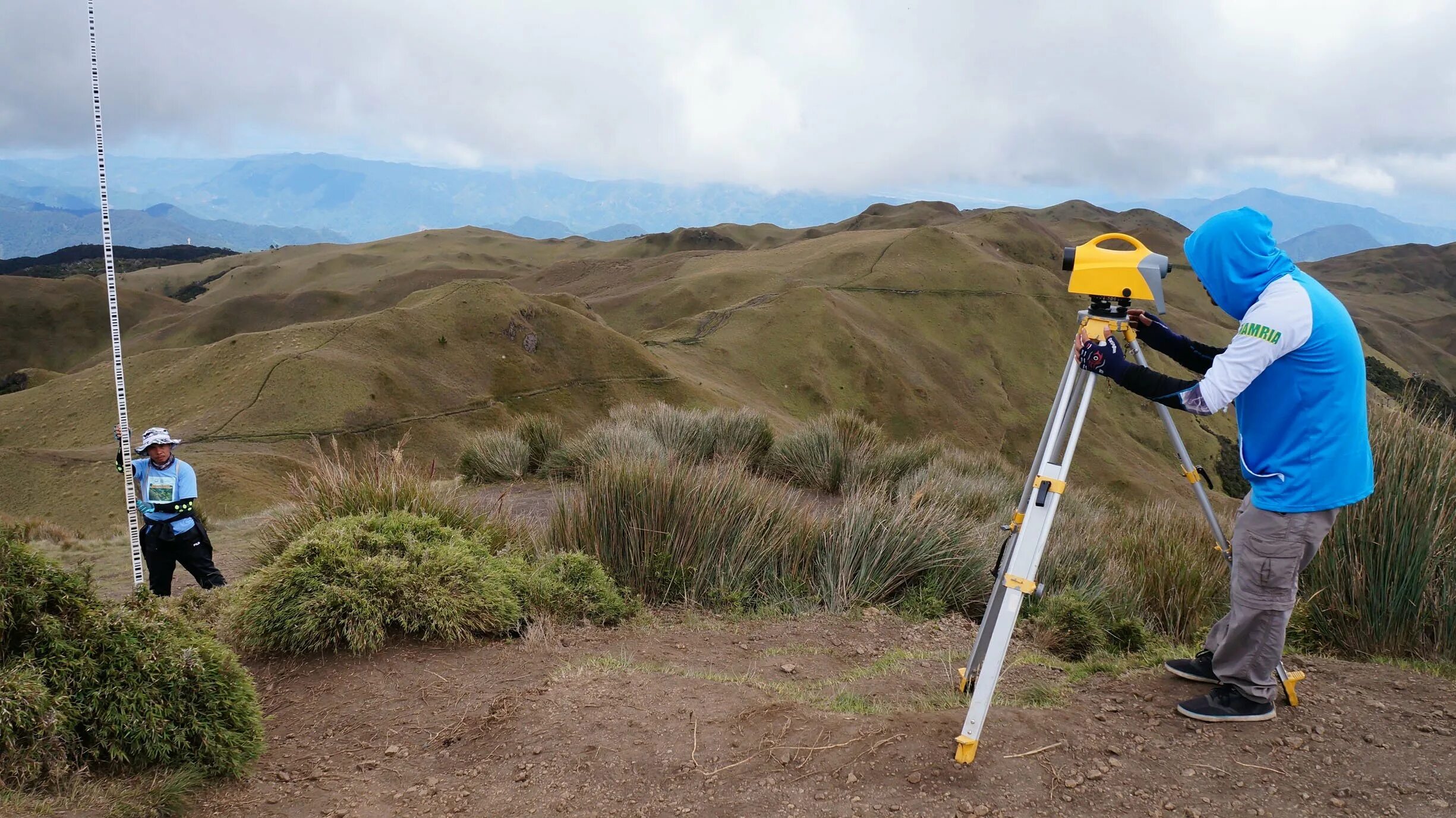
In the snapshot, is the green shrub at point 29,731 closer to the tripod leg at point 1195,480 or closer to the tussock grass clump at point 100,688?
the tussock grass clump at point 100,688

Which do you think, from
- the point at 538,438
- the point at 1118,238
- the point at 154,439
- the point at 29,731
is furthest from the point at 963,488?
the point at 29,731

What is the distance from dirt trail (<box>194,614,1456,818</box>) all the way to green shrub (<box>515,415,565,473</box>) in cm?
789

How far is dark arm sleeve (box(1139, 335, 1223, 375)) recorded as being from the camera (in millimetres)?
3668

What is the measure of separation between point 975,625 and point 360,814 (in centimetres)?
439

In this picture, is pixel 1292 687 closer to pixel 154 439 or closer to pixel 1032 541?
pixel 1032 541

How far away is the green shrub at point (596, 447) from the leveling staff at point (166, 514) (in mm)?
3686

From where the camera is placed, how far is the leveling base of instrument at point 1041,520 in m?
3.04

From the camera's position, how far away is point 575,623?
5.39 meters

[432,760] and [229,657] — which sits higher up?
[229,657]

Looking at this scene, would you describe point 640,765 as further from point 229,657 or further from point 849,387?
point 849,387

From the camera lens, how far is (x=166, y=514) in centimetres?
700

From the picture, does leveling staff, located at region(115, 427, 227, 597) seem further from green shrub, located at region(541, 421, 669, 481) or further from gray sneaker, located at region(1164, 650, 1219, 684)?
gray sneaker, located at region(1164, 650, 1219, 684)

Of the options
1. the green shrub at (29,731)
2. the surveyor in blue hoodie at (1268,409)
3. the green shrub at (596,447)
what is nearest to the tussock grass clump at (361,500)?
the green shrub at (596,447)

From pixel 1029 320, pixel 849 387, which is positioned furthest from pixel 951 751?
Answer: pixel 1029 320
